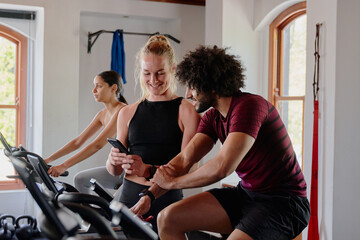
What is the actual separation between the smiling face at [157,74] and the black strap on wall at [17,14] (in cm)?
323

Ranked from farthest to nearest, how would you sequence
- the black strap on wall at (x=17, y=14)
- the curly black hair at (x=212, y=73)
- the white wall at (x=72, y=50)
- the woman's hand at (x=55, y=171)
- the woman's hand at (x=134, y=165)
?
1. the black strap on wall at (x=17, y=14)
2. the white wall at (x=72, y=50)
3. the woman's hand at (x=55, y=171)
4. the woman's hand at (x=134, y=165)
5. the curly black hair at (x=212, y=73)

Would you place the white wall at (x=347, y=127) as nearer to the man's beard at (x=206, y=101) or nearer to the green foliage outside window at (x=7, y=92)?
the man's beard at (x=206, y=101)

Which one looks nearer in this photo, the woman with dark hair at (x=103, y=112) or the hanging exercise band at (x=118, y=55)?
the woman with dark hair at (x=103, y=112)

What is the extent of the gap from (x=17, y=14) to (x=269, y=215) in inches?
162

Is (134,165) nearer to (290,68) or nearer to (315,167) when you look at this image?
(315,167)

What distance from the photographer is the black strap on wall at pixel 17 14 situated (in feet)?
16.5

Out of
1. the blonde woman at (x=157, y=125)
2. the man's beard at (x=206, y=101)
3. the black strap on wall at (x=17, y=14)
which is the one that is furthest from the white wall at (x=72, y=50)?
the man's beard at (x=206, y=101)

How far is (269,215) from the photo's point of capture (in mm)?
1832

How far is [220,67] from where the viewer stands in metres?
1.97

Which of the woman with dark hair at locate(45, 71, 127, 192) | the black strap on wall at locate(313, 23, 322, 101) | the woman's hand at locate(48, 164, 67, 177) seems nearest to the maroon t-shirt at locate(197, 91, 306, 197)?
the woman's hand at locate(48, 164, 67, 177)

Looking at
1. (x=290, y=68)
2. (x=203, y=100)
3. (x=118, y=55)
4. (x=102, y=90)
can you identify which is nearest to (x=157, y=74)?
(x=203, y=100)

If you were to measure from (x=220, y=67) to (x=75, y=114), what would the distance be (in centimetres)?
318

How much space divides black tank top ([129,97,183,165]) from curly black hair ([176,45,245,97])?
0.28m

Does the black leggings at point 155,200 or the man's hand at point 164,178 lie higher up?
the man's hand at point 164,178
